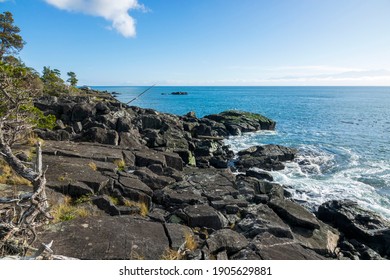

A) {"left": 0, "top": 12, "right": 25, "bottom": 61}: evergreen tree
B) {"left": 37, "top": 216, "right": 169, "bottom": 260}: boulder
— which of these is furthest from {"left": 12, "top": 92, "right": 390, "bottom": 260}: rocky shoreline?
{"left": 0, "top": 12, "right": 25, "bottom": 61}: evergreen tree

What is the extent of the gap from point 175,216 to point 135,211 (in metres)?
1.51

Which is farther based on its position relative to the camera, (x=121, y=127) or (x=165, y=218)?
(x=121, y=127)

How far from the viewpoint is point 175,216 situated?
9.83 metres

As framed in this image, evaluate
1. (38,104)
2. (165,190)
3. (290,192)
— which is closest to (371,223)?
(290,192)

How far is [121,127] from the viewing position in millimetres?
24625

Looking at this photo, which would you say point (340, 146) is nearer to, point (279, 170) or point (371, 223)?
point (279, 170)

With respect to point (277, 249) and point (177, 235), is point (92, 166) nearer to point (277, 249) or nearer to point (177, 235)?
point (177, 235)

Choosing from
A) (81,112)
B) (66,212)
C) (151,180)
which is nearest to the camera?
(66,212)

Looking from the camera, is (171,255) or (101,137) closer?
(171,255)

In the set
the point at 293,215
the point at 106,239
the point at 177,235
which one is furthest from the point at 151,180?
the point at 293,215

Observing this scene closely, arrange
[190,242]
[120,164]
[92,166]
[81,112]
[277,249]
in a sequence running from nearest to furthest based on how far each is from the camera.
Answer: [277,249]
[190,242]
[92,166]
[120,164]
[81,112]

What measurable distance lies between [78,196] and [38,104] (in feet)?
69.4

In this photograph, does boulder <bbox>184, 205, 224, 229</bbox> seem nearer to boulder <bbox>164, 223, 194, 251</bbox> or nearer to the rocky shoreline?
the rocky shoreline

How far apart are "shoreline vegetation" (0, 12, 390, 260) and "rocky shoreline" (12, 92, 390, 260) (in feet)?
0.13
